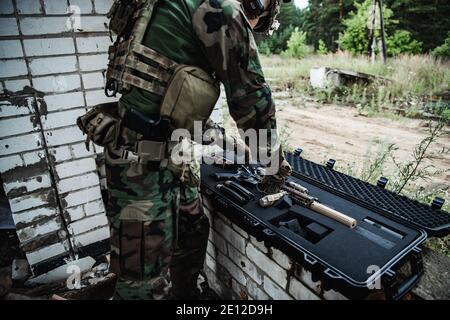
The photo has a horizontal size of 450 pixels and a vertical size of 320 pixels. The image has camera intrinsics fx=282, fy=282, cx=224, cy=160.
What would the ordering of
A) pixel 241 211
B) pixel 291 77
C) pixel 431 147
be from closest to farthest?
pixel 241 211 < pixel 431 147 < pixel 291 77

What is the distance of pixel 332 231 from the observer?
1394 millimetres

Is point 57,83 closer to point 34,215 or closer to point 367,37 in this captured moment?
point 34,215

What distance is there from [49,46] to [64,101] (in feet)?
1.21

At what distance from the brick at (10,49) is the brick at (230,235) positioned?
170cm

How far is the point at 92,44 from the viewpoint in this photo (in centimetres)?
205

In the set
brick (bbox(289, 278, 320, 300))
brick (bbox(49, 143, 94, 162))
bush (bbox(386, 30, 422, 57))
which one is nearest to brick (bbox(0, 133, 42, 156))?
brick (bbox(49, 143, 94, 162))

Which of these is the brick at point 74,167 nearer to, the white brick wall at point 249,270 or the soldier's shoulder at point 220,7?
the white brick wall at point 249,270

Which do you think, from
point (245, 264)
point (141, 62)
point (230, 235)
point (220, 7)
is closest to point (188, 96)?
point (141, 62)

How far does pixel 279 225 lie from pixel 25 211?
72.3 inches

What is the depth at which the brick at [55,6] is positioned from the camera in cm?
184

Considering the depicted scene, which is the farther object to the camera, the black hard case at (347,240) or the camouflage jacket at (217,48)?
the camouflage jacket at (217,48)

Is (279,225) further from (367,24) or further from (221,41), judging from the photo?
(367,24)

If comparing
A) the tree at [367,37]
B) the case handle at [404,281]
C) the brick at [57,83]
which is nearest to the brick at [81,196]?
the brick at [57,83]
